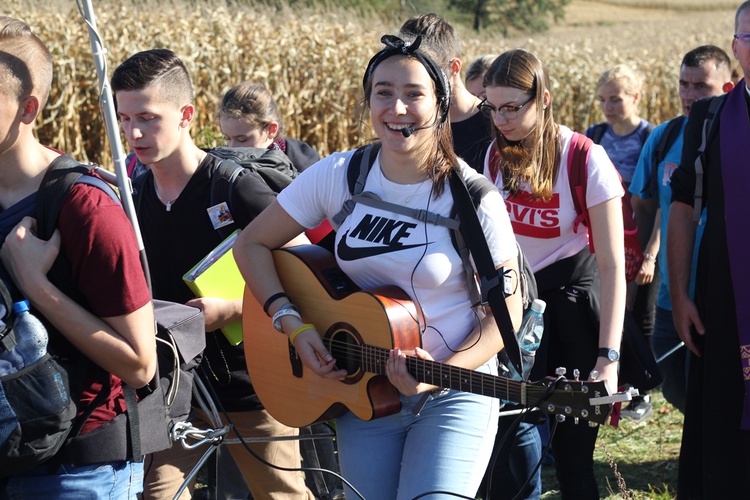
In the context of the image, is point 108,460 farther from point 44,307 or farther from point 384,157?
point 384,157

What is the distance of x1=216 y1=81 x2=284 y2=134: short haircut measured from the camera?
519 cm

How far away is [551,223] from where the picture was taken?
376cm

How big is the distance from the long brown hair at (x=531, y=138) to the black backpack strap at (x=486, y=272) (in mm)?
901

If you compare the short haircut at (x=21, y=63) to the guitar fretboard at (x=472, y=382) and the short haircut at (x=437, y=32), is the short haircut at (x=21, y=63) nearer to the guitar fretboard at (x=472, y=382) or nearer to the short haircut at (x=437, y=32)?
the guitar fretboard at (x=472, y=382)

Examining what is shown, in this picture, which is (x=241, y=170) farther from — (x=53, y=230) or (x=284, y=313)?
(x=53, y=230)

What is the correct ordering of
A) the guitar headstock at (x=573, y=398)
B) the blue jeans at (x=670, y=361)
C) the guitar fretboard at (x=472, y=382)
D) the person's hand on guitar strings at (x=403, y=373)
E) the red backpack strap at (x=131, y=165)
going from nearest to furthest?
1. the guitar headstock at (x=573, y=398)
2. the guitar fretboard at (x=472, y=382)
3. the person's hand on guitar strings at (x=403, y=373)
4. the red backpack strap at (x=131, y=165)
5. the blue jeans at (x=670, y=361)

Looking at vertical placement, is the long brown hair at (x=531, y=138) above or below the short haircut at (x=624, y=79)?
below

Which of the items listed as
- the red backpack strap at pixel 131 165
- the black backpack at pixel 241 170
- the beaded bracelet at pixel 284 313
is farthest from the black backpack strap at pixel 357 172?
the red backpack strap at pixel 131 165

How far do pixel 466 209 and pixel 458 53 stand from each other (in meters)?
2.28

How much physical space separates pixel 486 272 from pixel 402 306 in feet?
0.93

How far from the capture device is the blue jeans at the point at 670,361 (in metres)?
5.07

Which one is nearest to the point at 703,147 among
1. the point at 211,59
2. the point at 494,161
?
the point at 494,161

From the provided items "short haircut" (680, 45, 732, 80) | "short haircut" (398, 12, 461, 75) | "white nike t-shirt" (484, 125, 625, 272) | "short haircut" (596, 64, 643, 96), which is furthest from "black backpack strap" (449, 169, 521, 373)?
"short haircut" (596, 64, 643, 96)

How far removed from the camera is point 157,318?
2.93 metres
